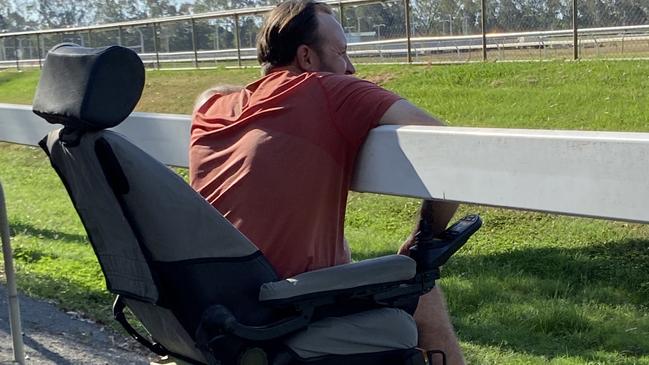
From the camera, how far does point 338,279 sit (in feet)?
8.00

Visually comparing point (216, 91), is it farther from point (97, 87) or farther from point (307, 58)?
point (97, 87)

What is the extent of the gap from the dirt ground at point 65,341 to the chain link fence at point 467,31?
26.3 ft

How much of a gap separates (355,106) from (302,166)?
211 mm

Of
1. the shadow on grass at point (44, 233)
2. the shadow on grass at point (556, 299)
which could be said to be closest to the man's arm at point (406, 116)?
the shadow on grass at point (556, 299)

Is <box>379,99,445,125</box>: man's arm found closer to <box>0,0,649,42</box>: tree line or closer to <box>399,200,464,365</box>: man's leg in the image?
<box>399,200,464,365</box>: man's leg

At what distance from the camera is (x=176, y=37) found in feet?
88.7

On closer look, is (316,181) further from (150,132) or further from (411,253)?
(150,132)

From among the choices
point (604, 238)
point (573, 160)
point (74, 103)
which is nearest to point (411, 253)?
point (573, 160)

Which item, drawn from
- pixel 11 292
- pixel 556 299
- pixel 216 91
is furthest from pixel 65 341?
pixel 556 299

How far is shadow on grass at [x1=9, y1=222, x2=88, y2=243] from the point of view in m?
8.02

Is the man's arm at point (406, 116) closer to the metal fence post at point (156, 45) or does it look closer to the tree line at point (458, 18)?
the tree line at point (458, 18)

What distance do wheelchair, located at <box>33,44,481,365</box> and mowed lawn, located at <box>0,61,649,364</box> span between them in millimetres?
2004

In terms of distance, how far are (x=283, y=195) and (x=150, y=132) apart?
102 centimetres

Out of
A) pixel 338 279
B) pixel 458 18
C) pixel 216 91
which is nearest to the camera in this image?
pixel 338 279
